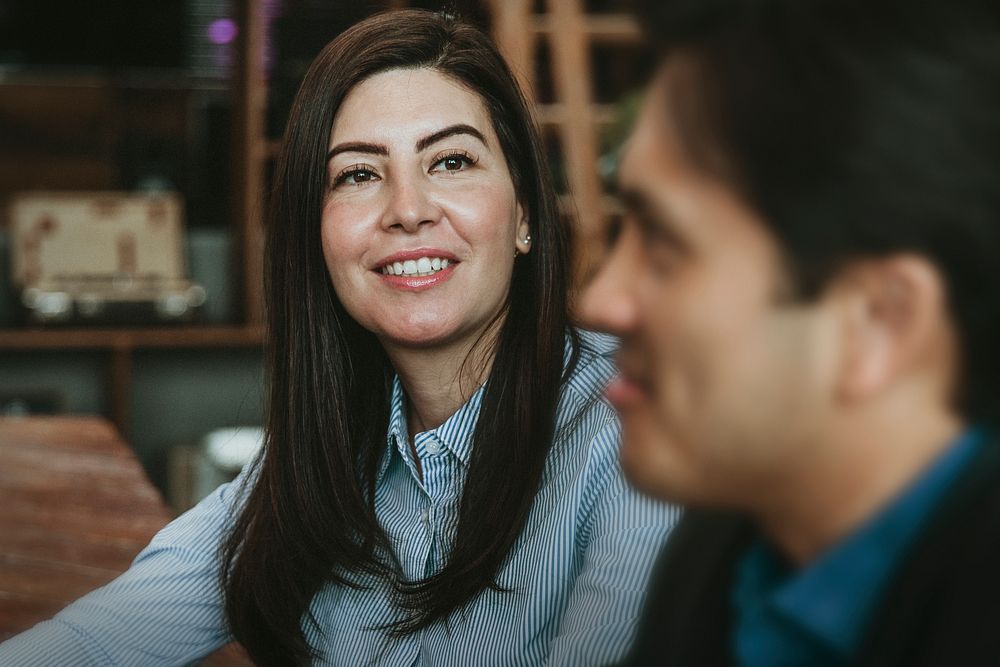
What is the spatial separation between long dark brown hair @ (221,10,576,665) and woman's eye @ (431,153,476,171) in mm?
69

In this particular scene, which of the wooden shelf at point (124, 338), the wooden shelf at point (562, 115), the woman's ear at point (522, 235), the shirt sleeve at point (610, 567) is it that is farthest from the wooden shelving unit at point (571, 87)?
the shirt sleeve at point (610, 567)

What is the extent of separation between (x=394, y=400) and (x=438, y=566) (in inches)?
10.1

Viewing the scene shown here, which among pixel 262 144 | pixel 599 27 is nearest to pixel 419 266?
pixel 599 27

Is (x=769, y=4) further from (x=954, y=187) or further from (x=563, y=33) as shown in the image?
(x=563, y=33)

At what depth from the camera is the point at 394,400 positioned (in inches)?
59.2

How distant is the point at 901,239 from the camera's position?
0.53 meters

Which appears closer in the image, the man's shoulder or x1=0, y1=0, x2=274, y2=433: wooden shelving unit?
the man's shoulder

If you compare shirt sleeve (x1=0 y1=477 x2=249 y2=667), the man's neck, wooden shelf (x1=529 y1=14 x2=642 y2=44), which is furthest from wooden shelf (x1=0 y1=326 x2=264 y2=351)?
the man's neck

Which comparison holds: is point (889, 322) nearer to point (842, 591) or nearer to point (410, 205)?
point (842, 591)

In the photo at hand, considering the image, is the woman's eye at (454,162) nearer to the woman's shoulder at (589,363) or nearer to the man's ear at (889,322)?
the woman's shoulder at (589,363)

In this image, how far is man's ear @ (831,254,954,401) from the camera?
0.54 metres

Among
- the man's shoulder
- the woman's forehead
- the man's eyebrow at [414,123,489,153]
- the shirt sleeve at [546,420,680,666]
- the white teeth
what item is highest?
the woman's forehead

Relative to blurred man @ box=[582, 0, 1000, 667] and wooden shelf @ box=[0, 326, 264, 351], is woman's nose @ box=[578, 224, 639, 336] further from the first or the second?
wooden shelf @ box=[0, 326, 264, 351]

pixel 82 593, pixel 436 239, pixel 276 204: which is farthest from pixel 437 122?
pixel 82 593
